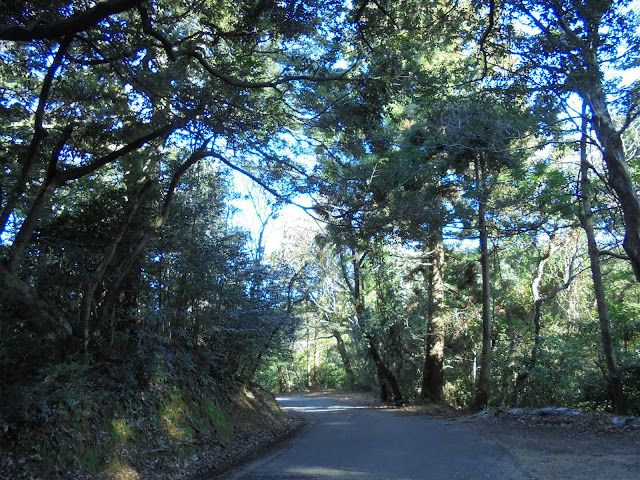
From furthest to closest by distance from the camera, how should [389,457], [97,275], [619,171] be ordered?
[619,171] < [97,275] < [389,457]

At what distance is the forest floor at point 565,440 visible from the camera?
6195 mm

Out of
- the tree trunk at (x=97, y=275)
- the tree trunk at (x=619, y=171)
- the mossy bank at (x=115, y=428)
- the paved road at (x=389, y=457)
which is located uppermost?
the tree trunk at (x=619, y=171)

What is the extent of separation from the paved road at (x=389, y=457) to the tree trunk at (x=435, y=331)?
6137 millimetres

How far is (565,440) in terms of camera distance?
844 centimetres

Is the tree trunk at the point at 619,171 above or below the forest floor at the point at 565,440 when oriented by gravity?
above

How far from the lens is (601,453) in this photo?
7.16 metres

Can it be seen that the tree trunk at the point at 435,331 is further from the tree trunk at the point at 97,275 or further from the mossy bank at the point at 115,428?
the tree trunk at the point at 97,275

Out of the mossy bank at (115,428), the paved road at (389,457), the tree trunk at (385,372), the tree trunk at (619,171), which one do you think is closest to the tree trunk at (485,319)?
the paved road at (389,457)

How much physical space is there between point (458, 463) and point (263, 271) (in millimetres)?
7173

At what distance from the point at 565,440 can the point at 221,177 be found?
10457 millimetres

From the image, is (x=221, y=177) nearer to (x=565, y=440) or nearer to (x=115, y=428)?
(x=115, y=428)

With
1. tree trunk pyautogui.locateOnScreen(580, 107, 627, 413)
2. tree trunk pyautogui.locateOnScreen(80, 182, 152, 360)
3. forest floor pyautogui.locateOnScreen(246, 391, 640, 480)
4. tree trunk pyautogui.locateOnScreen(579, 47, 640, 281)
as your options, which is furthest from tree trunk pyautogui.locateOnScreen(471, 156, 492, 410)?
tree trunk pyautogui.locateOnScreen(80, 182, 152, 360)

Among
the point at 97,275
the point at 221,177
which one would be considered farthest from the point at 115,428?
the point at 221,177

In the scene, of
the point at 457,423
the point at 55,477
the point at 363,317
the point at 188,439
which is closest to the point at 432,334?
the point at 363,317
